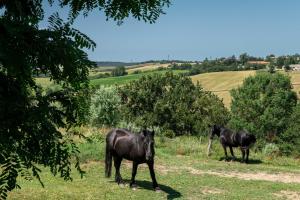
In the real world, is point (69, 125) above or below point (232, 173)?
above

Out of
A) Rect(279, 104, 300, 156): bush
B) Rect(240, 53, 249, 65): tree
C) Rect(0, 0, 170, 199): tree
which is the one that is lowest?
Rect(279, 104, 300, 156): bush

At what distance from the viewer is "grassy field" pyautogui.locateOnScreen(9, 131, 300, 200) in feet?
43.3

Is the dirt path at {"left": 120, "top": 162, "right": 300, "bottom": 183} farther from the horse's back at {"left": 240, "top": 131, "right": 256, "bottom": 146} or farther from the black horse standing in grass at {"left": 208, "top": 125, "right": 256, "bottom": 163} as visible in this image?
the horse's back at {"left": 240, "top": 131, "right": 256, "bottom": 146}

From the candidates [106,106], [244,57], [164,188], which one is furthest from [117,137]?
[244,57]

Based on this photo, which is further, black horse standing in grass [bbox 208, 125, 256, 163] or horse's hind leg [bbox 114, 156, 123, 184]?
black horse standing in grass [bbox 208, 125, 256, 163]

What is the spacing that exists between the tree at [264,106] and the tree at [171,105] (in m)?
2.44

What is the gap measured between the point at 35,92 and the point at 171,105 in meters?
50.3

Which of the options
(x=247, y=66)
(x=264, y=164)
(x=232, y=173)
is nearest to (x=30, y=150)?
(x=232, y=173)

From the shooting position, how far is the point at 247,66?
128m

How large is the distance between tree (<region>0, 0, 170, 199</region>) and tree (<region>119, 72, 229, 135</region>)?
154 feet

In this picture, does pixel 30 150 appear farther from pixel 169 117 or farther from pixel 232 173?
pixel 169 117

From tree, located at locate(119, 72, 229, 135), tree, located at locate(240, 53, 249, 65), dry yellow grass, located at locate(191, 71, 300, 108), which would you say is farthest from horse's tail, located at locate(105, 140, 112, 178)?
tree, located at locate(240, 53, 249, 65)

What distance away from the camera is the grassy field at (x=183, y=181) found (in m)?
13.2

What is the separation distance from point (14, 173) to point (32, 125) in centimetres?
22
